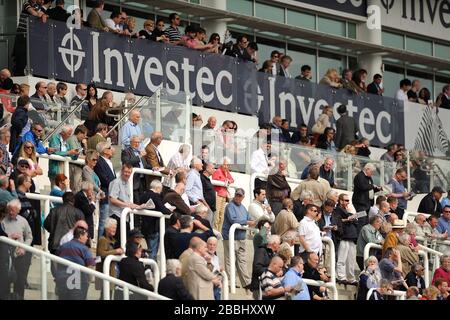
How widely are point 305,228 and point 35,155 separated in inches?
154

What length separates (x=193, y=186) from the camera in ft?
91.2

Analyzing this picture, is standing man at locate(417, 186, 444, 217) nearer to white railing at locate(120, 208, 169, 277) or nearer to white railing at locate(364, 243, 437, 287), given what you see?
white railing at locate(364, 243, 437, 287)

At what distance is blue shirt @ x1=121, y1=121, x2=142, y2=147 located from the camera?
94.8 ft

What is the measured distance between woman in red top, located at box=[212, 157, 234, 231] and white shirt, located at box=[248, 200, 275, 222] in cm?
70

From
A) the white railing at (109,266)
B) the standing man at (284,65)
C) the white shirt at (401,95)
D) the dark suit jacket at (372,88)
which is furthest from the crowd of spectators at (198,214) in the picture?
the white shirt at (401,95)

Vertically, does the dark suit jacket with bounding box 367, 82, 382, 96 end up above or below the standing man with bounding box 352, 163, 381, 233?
above

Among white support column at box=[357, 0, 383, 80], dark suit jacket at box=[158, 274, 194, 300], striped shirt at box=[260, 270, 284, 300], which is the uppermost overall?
white support column at box=[357, 0, 383, 80]

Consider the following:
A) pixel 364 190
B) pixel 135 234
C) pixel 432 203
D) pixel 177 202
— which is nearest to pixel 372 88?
pixel 432 203

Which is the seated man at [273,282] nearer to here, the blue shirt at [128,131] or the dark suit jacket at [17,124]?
the dark suit jacket at [17,124]

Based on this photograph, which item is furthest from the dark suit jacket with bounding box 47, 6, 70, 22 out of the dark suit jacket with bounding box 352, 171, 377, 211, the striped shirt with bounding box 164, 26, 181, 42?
the dark suit jacket with bounding box 352, 171, 377, 211

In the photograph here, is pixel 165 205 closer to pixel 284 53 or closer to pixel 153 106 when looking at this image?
pixel 153 106

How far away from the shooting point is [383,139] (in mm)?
39688

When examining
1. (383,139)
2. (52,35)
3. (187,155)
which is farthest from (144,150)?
(383,139)

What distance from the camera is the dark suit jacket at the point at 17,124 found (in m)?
27.0
